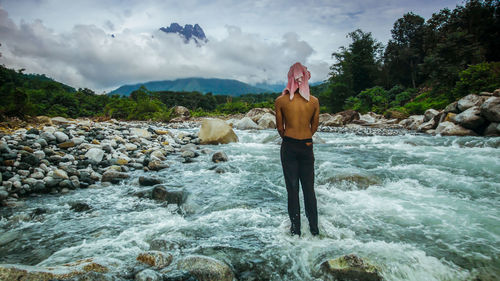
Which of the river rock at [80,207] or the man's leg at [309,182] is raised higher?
the man's leg at [309,182]

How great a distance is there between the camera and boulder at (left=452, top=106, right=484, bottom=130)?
13.4 meters

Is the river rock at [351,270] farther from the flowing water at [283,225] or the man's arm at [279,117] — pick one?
the man's arm at [279,117]

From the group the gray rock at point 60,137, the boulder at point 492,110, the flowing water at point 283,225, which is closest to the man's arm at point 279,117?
the flowing water at point 283,225

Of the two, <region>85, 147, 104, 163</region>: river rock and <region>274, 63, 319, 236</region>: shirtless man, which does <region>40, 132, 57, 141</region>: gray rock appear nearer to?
<region>85, 147, 104, 163</region>: river rock

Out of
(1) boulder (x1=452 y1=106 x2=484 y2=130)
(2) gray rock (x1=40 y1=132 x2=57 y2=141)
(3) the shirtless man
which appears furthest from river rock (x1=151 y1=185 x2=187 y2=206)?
(1) boulder (x1=452 y1=106 x2=484 y2=130)

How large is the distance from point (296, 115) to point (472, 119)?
15.5 metres

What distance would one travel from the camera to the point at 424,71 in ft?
100

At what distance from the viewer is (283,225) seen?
423 cm

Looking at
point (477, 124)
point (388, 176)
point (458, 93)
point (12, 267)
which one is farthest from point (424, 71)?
point (12, 267)

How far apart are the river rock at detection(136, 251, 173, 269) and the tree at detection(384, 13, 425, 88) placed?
48026 mm

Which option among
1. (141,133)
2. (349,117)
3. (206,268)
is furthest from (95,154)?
(349,117)

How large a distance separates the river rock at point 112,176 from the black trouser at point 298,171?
230 inches

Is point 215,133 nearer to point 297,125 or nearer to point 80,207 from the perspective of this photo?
point 80,207

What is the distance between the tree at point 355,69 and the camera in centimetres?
4000
